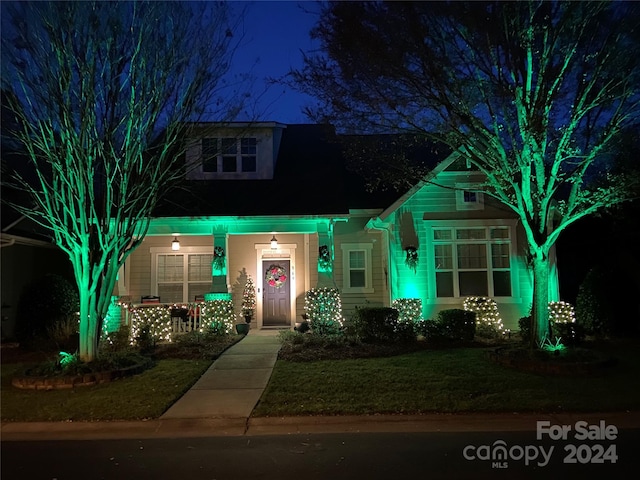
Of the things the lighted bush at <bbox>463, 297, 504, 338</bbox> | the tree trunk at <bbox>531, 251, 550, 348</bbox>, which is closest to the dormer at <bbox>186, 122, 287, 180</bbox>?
the lighted bush at <bbox>463, 297, 504, 338</bbox>

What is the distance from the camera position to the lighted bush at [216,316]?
40.7 ft

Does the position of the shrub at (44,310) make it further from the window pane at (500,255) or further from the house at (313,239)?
the window pane at (500,255)

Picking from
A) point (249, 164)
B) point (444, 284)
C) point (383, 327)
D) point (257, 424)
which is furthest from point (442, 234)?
point (257, 424)

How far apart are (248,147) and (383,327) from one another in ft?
23.5

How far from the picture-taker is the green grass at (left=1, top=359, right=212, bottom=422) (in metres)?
6.51

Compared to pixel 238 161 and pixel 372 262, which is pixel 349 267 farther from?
pixel 238 161

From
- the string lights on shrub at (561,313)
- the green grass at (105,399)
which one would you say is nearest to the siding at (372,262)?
the string lights on shrub at (561,313)

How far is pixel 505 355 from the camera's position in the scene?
9.20 meters


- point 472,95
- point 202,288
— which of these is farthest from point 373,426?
point 202,288

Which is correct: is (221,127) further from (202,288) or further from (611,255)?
(611,255)

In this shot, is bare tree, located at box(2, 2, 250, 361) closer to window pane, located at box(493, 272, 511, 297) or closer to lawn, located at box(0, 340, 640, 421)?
lawn, located at box(0, 340, 640, 421)

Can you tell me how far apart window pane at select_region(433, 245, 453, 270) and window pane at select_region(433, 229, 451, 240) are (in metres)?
0.22

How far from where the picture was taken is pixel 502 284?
1325 centimetres

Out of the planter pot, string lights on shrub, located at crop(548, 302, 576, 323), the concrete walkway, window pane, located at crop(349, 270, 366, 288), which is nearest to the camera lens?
the concrete walkway
